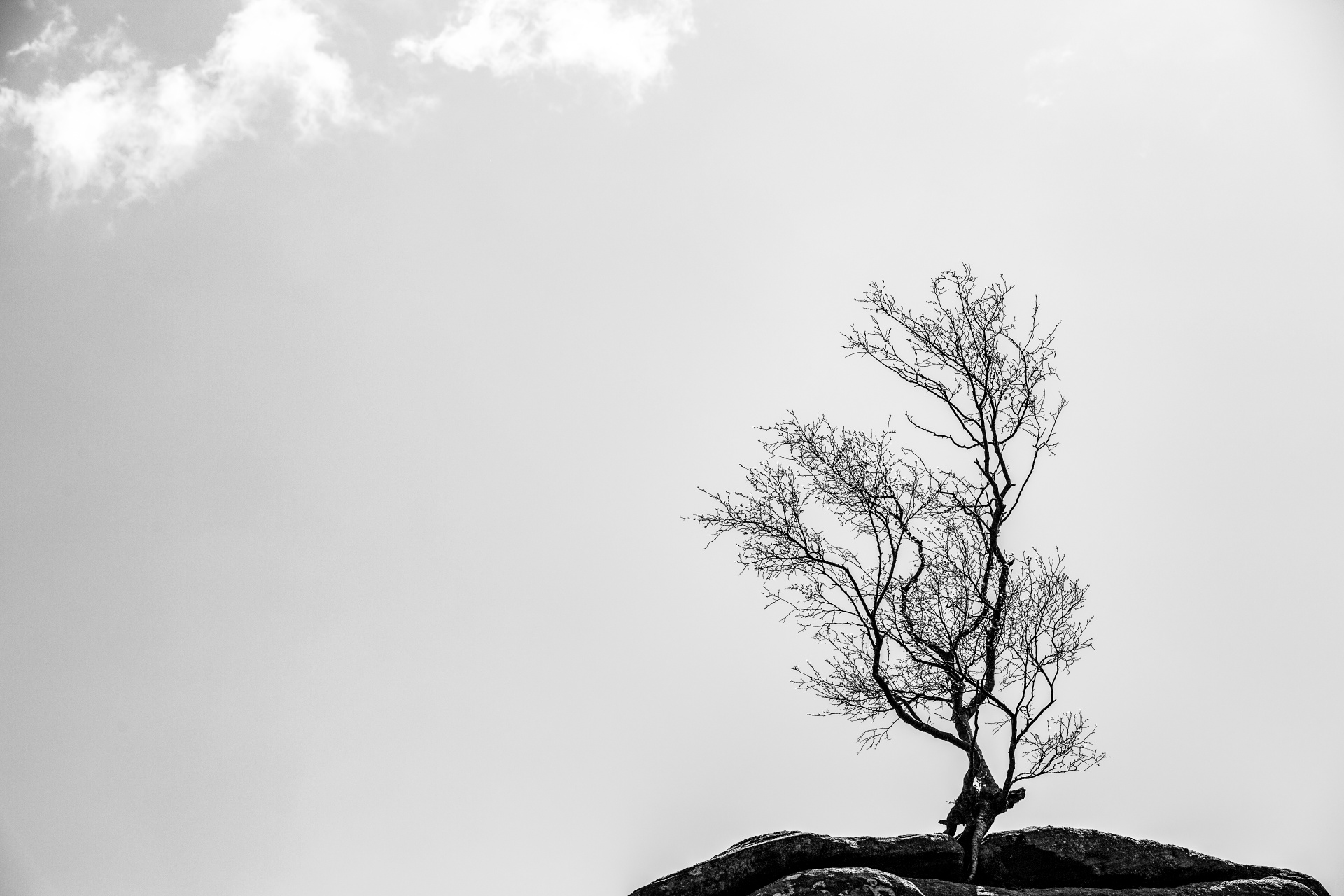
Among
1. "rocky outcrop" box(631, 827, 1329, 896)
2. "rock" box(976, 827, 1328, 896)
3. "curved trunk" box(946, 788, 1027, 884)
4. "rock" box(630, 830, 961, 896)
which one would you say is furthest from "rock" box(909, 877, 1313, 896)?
"rock" box(630, 830, 961, 896)

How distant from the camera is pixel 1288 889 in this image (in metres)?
15.7

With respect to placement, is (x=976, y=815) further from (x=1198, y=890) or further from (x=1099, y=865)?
(x=1198, y=890)

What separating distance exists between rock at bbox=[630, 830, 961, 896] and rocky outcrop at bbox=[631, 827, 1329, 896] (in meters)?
0.01

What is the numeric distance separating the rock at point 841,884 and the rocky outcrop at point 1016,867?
1.34 meters

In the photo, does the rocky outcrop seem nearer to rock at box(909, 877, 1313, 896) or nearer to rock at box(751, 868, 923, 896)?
rock at box(909, 877, 1313, 896)

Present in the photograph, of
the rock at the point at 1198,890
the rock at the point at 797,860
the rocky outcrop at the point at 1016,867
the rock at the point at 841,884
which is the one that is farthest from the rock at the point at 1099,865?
the rock at the point at 841,884

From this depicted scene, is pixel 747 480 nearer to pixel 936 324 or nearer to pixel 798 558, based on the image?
pixel 798 558

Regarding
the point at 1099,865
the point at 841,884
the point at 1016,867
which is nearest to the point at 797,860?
the point at 841,884

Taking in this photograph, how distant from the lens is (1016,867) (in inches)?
637

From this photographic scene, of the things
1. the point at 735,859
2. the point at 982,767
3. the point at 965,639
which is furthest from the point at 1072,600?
the point at 735,859

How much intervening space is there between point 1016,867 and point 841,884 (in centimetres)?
569

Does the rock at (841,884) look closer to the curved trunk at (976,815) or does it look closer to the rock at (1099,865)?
the curved trunk at (976,815)

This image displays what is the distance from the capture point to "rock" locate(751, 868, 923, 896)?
492 inches

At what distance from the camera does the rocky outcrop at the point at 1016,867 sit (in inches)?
576
